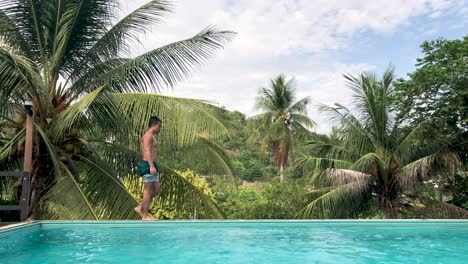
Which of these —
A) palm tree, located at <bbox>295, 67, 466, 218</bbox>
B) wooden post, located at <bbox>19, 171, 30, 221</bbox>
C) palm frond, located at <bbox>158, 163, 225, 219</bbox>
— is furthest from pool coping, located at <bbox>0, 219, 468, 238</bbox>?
palm tree, located at <bbox>295, 67, 466, 218</bbox>

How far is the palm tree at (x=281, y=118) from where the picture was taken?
2888 cm

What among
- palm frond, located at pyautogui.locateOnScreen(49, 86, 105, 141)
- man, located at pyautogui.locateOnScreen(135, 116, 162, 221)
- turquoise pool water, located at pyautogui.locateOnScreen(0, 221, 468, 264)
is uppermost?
palm frond, located at pyautogui.locateOnScreen(49, 86, 105, 141)

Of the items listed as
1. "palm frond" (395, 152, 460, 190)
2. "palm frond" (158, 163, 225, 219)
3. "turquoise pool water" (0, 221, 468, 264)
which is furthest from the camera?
"palm frond" (395, 152, 460, 190)

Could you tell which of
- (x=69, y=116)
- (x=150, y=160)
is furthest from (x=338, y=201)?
(x=69, y=116)

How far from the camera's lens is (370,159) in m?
12.1

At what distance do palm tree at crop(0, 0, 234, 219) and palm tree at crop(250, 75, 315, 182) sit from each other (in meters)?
19.6

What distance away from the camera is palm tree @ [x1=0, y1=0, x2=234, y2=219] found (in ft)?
25.2

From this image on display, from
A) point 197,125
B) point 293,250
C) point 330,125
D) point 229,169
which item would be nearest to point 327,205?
point 330,125

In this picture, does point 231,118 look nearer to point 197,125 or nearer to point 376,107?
point 197,125

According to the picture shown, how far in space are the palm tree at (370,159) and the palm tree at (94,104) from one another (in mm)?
4247

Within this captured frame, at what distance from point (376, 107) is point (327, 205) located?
343 centimetres

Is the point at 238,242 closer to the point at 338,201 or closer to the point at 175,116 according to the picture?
the point at 175,116

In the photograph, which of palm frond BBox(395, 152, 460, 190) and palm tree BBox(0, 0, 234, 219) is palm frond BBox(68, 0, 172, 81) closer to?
palm tree BBox(0, 0, 234, 219)

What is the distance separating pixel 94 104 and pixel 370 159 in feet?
25.3
